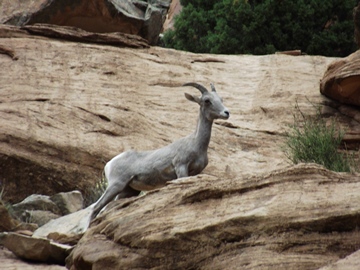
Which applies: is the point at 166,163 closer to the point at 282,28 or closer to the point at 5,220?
the point at 5,220

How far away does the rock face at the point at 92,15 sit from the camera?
19188 millimetres

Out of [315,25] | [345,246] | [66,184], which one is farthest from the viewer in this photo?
[315,25]

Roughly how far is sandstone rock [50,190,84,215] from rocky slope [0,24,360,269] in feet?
3.37

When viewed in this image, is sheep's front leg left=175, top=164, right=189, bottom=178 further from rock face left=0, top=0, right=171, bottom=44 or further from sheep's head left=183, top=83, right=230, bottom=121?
rock face left=0, top=0, right=171, bottom=44

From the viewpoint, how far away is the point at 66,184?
13.3 metres

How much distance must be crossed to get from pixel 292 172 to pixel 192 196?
0.95 m

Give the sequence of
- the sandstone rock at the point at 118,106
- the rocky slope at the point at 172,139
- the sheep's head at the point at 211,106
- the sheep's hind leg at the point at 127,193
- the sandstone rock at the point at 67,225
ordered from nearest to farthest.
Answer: the rocky slope at the point at 172,139, the sheep's head at the point at 211,106, the sheep's hind leg at the point at 127,193, the sandstone rock at the point at 67,225, the sandstone rock at the point at 118,106

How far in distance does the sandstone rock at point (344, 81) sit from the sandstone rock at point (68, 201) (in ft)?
16.8

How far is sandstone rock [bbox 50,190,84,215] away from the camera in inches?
473

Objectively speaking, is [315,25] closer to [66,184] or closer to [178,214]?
[66,184]

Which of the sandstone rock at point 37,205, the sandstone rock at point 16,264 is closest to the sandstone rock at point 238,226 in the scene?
the sandstone rock at point 16,264

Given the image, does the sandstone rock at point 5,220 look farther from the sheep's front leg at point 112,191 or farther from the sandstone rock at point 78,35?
the sandstone rock at point 78,35

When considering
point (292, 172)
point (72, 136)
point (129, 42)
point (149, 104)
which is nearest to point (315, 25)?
point (129, 42)

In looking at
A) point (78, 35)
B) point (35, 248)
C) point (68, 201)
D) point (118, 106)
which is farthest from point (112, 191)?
point (78, 35)
